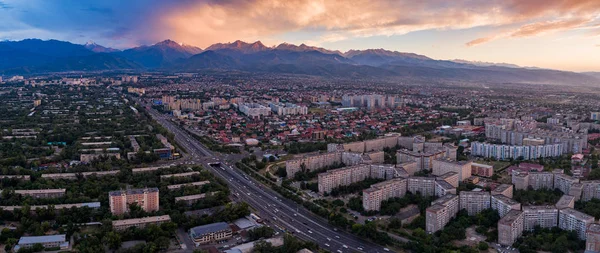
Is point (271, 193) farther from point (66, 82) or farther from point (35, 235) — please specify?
point (66, 82)

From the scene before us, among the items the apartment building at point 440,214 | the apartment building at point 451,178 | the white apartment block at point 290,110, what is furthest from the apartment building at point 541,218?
the white apartment block at point 290,110

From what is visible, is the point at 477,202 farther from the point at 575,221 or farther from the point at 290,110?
the point at 290,110

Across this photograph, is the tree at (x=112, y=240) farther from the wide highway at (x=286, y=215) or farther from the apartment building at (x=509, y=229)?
the apartment building at (x=509, y=229)

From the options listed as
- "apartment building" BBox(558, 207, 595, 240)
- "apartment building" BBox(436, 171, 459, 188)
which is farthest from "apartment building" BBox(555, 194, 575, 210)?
"apartment building" BBox(436, 171, 459, 188)

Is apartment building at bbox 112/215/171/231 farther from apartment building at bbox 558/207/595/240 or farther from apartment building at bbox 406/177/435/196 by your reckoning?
apartment building at bbox 558/207/595/240

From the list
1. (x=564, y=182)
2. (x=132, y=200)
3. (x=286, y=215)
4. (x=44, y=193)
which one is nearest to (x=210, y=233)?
(x=286, y=215)

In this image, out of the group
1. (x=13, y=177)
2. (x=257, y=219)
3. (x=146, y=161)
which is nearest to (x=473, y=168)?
(x=257, y=219)

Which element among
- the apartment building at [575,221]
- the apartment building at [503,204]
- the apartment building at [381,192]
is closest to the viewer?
the apartment building at [575,221]
